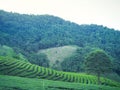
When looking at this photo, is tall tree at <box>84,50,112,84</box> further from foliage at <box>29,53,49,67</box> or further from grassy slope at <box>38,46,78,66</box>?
grassy slope at <box>38,46,78,66</box>

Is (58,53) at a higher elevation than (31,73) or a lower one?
higher

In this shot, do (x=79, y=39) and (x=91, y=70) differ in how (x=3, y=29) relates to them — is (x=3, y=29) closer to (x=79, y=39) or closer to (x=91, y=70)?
(x=79, y=39)

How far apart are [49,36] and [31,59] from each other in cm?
6794

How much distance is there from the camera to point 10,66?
230ft

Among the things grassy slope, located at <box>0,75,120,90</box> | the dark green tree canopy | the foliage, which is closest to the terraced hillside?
the dark green tree canopy

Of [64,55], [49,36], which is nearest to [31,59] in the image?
[64,55]

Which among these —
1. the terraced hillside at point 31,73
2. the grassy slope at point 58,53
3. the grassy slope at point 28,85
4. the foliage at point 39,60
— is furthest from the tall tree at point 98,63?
the grassy slope at point 58,53

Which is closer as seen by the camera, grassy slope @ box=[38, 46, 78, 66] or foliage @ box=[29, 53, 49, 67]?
foliage @ box=[29, 53, 49, 67]

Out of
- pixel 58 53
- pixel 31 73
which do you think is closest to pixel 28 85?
pixel 31 73

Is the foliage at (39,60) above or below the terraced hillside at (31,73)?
above

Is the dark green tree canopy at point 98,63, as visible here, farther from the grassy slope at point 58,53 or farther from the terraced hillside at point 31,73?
the grassy slope at point 58,53

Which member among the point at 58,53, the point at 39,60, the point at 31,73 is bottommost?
the point at 31,73

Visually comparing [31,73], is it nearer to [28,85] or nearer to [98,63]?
[98,63]

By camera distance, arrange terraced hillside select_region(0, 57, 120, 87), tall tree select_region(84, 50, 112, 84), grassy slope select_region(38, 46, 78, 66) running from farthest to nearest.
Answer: grassy slope select_region(38, 46, 78, 66) → tall tree select_region(84, 50, 112, 84) → terraced hillside select_region(0, 57, 120, 87)
